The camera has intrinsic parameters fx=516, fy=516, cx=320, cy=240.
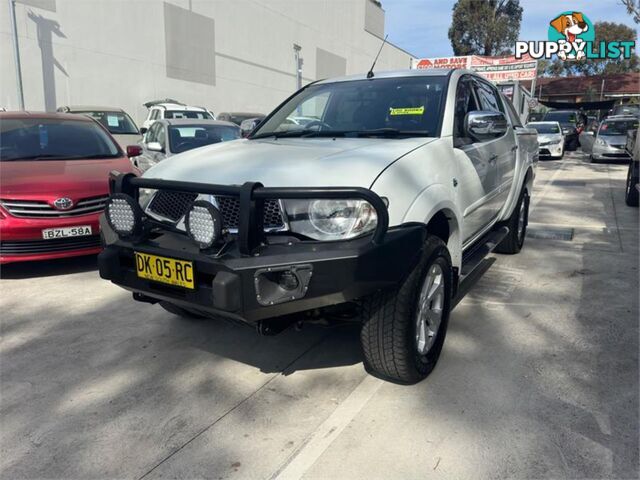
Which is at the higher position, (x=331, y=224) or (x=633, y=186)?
(x=331, y=224)

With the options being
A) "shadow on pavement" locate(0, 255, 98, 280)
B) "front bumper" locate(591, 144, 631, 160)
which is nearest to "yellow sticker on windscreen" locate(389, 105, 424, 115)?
"shadow on pavement" locate(0, 255, 98, 280)

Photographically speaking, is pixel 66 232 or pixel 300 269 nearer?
pixel 300 269

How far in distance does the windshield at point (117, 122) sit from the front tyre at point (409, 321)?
1102cm

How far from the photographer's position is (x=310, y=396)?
2.86m

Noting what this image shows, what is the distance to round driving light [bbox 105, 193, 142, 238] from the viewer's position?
2707 millimetres

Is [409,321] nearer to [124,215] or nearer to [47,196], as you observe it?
[124,215]

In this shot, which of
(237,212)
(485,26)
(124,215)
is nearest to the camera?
(237,212)

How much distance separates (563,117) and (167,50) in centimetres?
1739

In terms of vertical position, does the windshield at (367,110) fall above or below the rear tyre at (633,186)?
above

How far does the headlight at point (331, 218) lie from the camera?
241 cm

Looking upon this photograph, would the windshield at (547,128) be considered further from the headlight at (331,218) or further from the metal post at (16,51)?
the headlight at (331,218)

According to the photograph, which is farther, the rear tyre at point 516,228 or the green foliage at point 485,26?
the green foliage at point 485,26

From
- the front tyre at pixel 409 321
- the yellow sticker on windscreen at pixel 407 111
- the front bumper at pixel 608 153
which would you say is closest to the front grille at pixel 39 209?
the yellow sticker on windscreen at pixel 407 111

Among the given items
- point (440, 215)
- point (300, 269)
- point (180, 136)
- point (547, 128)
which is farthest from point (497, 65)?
point (300, 269)
